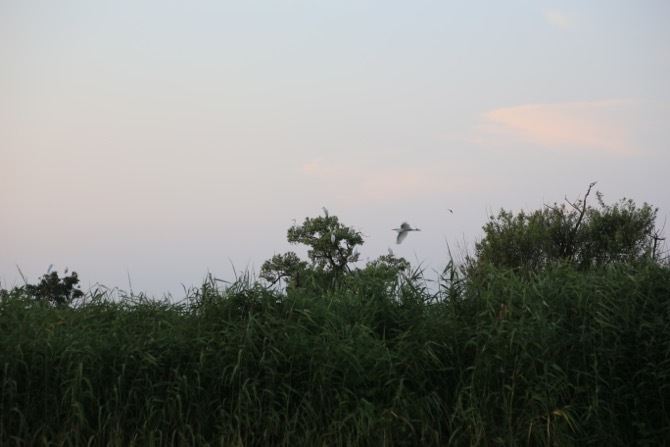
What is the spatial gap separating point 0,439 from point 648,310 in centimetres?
611

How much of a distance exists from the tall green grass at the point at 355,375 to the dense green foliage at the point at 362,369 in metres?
0.02

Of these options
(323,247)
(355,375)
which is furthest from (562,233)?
(355,375)

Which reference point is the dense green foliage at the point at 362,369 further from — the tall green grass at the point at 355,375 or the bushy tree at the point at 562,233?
the bushy tree at the point at 562,233

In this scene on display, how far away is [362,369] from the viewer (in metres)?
6.97

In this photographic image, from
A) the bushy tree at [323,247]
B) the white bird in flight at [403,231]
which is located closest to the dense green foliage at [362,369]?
the white bird in flight at [403,231]

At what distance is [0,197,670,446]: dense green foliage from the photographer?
266 inches

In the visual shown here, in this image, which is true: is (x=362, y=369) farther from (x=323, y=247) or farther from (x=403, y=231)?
(x=323, y=247)

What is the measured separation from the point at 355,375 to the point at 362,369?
111 mm

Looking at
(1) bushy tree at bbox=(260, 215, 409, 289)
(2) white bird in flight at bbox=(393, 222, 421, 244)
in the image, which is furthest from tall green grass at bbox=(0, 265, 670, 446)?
(1) bushy tree at bbox=(260, 215, 409, 289)


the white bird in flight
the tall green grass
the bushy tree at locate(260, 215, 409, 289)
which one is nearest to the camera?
the tall green grass

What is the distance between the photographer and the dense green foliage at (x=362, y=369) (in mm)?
6766

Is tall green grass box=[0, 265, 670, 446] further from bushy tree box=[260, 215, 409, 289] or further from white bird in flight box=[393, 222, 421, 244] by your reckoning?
bushy tree box=[260, 215, 409, 289]

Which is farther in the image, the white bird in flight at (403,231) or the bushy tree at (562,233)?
the bushy tree at (562,233)

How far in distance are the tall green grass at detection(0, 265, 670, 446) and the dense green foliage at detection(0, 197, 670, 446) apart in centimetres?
2
